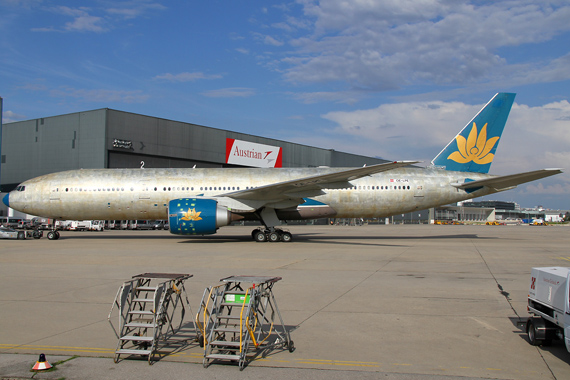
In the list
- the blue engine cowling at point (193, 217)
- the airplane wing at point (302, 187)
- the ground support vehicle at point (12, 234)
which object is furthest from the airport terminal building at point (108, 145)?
the blue engine cowling at point (193, 217)

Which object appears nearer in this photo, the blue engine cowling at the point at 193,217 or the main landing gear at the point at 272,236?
the blue engine cowling at the point at 193,217

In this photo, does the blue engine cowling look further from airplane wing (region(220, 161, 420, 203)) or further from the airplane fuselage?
the airplane fuselage

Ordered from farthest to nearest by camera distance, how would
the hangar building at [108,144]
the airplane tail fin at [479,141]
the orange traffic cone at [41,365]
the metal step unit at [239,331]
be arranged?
the hangar building at [108,144] → the airplane tail fin at [479,141] → the metal step unit at [239,331] → the orange traffic cone at [41,365]

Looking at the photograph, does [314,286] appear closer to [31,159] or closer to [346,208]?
[346,208]

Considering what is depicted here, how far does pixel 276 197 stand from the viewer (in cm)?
2083

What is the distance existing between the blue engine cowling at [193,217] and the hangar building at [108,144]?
80.8ft

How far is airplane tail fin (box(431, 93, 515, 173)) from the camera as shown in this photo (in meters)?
23.8

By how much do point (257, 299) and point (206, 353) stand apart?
2.69ft

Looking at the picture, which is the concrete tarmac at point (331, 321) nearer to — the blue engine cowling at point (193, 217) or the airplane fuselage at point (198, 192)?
the blue engine cowling at point (193, 217)

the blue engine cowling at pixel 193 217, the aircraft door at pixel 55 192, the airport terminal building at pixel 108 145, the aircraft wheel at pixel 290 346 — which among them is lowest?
the aircraft wheel at pixel 290 346

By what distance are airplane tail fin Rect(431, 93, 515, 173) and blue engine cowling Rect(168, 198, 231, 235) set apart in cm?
1307

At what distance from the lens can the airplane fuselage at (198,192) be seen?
2242cm

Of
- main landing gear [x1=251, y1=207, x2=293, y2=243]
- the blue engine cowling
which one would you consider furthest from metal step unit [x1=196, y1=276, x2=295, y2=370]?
main landing gear [x1=251, y1=207, x2=293, y2=243]

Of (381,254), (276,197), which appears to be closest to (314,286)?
(381,254)
